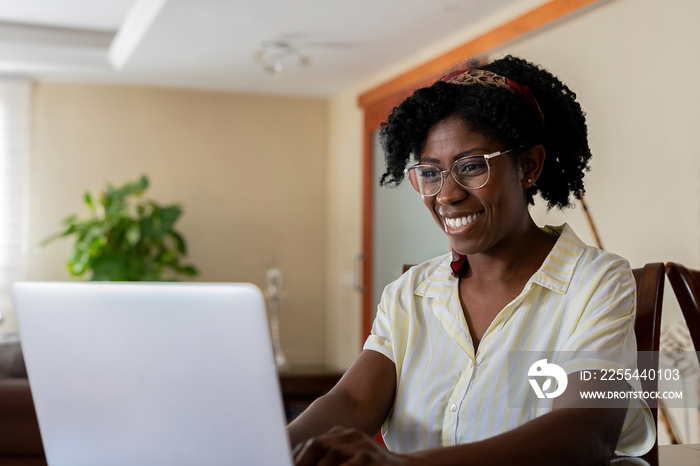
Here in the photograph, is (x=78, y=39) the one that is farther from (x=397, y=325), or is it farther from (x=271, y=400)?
(x=271, y=400)

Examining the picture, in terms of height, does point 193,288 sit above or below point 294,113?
below

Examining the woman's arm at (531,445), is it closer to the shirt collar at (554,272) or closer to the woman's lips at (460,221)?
the shirt collar at (554,272)

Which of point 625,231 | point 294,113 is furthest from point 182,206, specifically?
point 625,231

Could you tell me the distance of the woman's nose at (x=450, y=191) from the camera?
1.25 m

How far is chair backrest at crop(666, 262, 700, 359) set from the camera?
1.39 metres

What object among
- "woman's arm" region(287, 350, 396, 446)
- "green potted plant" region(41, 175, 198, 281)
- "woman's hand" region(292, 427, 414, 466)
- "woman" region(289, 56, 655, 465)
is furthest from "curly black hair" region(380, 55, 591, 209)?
"green potted plant" region(41, 175, 198, 281)

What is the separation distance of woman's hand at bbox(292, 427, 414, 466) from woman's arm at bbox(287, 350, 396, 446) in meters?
0.28

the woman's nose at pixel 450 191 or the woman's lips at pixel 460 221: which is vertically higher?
the woman's nose at pixel 450 191

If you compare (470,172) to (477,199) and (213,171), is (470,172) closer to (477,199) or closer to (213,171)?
(477,199)

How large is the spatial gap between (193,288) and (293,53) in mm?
3829

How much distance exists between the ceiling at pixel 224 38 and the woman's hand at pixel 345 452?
2979 mm

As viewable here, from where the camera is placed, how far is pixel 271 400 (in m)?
0.72

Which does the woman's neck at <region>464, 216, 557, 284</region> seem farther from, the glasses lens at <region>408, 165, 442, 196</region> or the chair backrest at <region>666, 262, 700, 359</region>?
the chair backrest at <region>666, 262, 700, 359</region>

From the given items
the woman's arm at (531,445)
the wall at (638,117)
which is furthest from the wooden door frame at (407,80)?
the woman's arm at (531,445)
